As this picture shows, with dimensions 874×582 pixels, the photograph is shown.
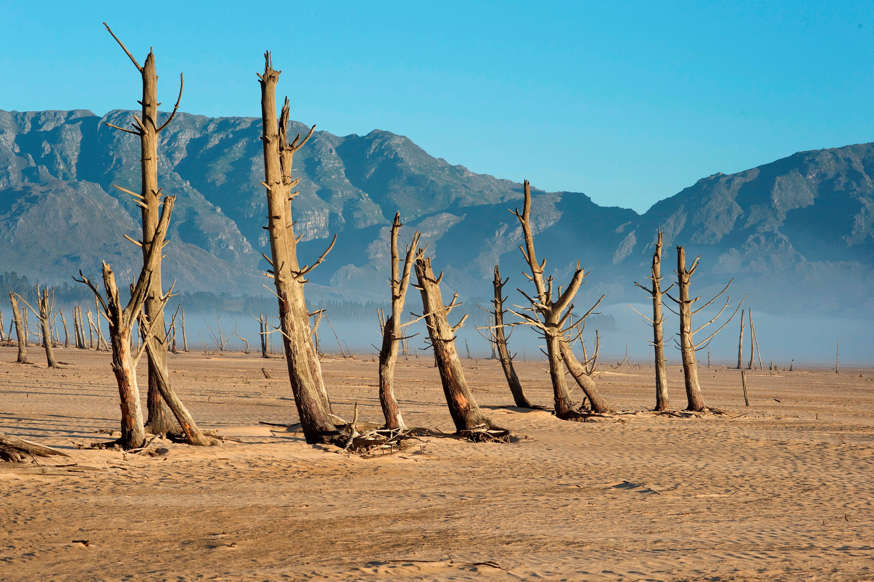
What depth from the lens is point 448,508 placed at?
10.8 meters

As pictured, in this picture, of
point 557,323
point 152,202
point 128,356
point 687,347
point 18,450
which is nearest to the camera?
point 18,450

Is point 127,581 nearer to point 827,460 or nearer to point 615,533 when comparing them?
point 615,533

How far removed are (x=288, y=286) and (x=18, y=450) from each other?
16.9ft

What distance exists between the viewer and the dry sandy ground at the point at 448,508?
7.97 meters

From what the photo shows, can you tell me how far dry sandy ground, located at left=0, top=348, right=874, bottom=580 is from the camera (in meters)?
7.97

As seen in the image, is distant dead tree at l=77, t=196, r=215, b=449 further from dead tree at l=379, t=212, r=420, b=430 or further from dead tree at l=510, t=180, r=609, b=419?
dead tree at l=510, t=180, r=609, b=419

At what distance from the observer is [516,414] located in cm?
2277

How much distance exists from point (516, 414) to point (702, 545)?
1385 cm

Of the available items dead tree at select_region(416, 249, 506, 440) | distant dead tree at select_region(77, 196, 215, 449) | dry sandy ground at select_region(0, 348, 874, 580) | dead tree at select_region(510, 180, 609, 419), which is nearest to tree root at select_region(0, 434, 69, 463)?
dry sandy ground at select_region(0, 348, 874, 580)

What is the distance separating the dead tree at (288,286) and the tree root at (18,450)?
14.3 ft

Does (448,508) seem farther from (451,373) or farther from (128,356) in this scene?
(451,373)

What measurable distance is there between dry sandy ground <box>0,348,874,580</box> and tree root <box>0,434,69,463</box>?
234 millimetres

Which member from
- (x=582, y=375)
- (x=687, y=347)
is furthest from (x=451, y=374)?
(x=687, y=347)

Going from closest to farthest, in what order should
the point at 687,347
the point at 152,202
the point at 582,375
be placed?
the point at 152,202, the point at 582,375, the point at 687,347
